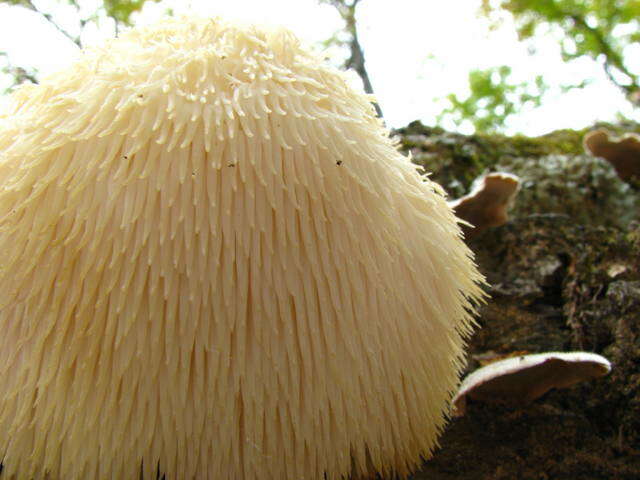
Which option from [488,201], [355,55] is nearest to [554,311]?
[488,201]

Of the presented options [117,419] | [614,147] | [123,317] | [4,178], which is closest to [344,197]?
[123,317]

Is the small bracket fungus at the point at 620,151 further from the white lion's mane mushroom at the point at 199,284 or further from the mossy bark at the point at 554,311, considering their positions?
the white lion's mane mushroom at the point at 199,284

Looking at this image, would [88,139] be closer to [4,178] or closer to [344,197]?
[4,178]

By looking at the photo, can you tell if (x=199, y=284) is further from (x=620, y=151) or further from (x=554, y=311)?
(x=620, y=151)

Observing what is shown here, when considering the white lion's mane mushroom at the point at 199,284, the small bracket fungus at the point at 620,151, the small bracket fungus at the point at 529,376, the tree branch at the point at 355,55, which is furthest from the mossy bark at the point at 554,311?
the tree branch at the point at 355,55

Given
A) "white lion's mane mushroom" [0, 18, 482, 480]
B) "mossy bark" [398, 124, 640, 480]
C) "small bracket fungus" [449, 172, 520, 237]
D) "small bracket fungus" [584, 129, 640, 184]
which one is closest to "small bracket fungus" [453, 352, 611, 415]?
"mossy bark" [398, 124, 640, 480]

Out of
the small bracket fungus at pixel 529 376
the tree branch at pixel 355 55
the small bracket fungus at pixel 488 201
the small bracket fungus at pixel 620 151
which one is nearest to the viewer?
the small bracket fungus at pixel 529 376
